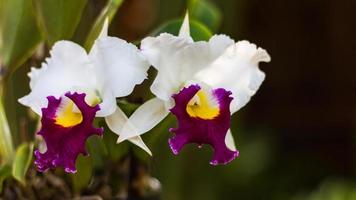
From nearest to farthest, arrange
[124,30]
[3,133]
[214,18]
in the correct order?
[3,133], [214,18], [124,30]

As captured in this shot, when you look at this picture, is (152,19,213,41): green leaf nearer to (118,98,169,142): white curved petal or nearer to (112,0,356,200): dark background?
(118,98,169,142): white curved petal

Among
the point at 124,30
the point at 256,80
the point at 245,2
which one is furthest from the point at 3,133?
the point at 245,2

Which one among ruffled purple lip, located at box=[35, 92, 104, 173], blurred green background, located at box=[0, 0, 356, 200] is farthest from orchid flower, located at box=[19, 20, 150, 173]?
Result: blurred green background, located at box=[0, 0, 356, 200]

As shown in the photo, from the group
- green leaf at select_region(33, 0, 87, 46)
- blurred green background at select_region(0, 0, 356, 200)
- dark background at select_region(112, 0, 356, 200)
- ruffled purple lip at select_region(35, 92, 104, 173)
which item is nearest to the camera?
ruffled purple lip at select_region(35, 92, 104, 173)

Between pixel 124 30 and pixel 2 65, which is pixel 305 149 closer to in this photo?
pixel 124 30

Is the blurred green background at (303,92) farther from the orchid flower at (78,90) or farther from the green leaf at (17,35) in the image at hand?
the orchid flower at (78,90)

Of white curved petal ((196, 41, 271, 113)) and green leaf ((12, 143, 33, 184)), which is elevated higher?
white curved petal ((196, 41, 271, 113))

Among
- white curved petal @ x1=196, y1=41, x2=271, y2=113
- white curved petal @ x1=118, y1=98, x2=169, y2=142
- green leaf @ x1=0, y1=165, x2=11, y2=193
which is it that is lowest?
green leaf @ x1=0, y1=165, x2=11, y2=193
